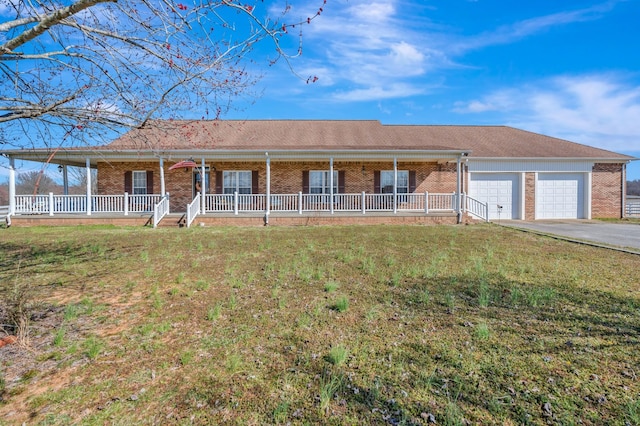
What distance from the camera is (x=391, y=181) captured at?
57.7ft

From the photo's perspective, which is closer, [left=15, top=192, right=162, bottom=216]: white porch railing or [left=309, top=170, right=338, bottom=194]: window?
[left=15, top=192, right=162, bottom=216]: white porch railing

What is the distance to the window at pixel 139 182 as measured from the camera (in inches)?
676

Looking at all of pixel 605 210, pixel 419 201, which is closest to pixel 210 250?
pixel 419 201

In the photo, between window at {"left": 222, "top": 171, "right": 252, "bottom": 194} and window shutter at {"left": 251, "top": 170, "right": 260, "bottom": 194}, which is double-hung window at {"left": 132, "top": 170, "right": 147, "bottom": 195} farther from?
window shutter at {"left": 251, "top": 170, "right": 260, "bottom": 194}

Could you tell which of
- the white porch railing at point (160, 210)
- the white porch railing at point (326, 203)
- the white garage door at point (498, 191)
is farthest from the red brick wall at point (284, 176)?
the white porch railing at point (160, 210)

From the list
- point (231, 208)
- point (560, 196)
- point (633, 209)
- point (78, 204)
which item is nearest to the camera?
point (78, 204)

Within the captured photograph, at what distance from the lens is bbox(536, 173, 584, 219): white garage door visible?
17.5 metres

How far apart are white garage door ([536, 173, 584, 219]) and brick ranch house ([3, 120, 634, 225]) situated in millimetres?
51

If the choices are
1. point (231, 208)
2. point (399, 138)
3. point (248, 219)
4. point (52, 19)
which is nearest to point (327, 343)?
point (52, 19)

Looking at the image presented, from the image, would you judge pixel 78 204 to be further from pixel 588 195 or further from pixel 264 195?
pixel 588 195

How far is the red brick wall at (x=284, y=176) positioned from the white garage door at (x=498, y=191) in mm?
1249

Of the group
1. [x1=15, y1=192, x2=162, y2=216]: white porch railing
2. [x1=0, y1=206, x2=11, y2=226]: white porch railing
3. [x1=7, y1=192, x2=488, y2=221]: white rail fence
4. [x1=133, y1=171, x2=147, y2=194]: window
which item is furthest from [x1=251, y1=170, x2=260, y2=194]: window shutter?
[x1=0, y1=206, x2=11, y2=226]: white porch railing

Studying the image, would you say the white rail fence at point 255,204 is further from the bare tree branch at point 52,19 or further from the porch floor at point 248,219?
the bare tree branch at point 52,19

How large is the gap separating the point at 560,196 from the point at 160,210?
1934 cm
